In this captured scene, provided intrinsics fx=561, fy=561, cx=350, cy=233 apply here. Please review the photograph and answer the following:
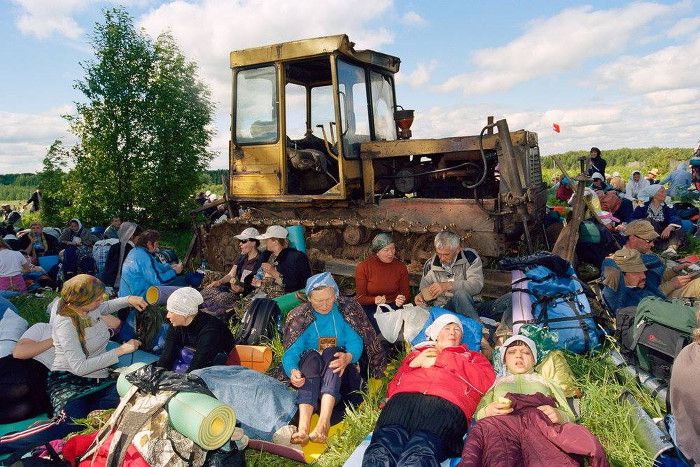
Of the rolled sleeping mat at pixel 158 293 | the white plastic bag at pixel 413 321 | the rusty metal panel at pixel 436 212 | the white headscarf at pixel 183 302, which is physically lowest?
the white plastic bag at pixel 413 321

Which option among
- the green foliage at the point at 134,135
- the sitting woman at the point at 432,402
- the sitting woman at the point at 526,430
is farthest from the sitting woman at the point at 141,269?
the green foliage at the point at 134,135

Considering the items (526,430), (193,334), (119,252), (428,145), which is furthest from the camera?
(119,252)

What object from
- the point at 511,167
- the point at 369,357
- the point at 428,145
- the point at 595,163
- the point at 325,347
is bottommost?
the point at 369,357

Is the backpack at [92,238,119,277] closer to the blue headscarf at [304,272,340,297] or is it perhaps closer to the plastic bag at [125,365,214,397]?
the blue headscarf at [304,272,340,297]

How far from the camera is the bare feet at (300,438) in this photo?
3949 mm

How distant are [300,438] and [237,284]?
10.7 feet

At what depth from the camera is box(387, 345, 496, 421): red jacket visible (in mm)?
3787

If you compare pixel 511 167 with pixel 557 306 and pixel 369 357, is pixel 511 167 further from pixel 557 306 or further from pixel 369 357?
pixel 369 357

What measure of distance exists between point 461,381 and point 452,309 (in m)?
1.78

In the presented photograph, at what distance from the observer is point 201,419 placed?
3.07 metres

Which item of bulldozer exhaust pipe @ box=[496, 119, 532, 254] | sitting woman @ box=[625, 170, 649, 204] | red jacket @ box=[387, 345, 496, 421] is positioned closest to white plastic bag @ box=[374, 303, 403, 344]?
red jacket @ box=[387, 345, 496, 421]

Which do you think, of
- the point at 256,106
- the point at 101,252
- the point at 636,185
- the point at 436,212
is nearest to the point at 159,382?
the point at 436,212

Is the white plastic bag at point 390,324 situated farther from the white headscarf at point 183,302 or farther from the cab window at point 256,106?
the cab window at point 256,106

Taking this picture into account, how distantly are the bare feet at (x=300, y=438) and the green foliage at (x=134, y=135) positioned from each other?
41.8ft
